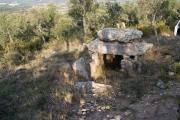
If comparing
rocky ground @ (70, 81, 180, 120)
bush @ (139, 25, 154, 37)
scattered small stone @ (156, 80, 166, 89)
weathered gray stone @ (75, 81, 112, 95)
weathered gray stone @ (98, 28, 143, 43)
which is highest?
weathered gray stone @ (98, 28, 143, 43)

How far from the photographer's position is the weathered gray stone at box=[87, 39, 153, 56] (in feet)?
59.1

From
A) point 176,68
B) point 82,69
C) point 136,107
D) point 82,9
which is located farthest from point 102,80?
point 82,9

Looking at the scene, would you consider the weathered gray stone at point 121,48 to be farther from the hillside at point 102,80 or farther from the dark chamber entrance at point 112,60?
the dark chamber entrance at point 112,60

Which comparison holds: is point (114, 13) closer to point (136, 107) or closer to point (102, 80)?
point (102, 80)

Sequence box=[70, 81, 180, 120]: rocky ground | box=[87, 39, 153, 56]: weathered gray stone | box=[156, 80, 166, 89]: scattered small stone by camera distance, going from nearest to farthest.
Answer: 1. box=[70, 81, 180, 120]: rocky ground
2. box=[156, 80, 166, 89]: scattered small stone
3. box=[87, 39, 153, 56]: weathered gray stone

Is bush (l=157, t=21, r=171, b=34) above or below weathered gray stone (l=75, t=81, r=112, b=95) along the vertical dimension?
above

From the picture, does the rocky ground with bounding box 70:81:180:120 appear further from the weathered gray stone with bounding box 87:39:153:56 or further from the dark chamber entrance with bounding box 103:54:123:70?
the dark chamber entrance with bounding box 103:54:123:70

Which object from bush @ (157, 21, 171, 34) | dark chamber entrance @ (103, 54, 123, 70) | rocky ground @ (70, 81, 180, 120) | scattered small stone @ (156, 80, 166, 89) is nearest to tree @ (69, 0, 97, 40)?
bush @ (157, 21, 171, 34)

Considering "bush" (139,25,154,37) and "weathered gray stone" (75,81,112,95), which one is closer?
"weathered gray stone" (75,81,112,95)

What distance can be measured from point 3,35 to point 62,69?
69.0 ft

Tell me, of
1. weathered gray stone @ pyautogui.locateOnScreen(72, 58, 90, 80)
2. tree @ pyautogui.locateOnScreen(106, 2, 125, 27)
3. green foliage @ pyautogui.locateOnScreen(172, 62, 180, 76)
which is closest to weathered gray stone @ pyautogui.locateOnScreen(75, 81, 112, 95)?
weathered gray stone @ pyautogui.locateOnScreen(72, 58, 90, 80)

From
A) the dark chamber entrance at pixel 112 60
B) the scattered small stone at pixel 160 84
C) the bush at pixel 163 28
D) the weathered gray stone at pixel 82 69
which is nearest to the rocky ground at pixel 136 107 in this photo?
the scattered small stone at pixel 160 84

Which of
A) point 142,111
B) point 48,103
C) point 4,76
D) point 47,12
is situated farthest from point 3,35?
point 142,111

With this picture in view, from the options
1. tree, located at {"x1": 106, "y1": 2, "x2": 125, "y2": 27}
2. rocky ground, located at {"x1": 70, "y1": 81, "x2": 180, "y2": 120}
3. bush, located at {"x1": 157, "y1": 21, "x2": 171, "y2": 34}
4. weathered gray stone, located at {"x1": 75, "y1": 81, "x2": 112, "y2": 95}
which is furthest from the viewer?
tree, located at {"x1": 106, "y1": 2, "x2": 125, "y2": 27}
